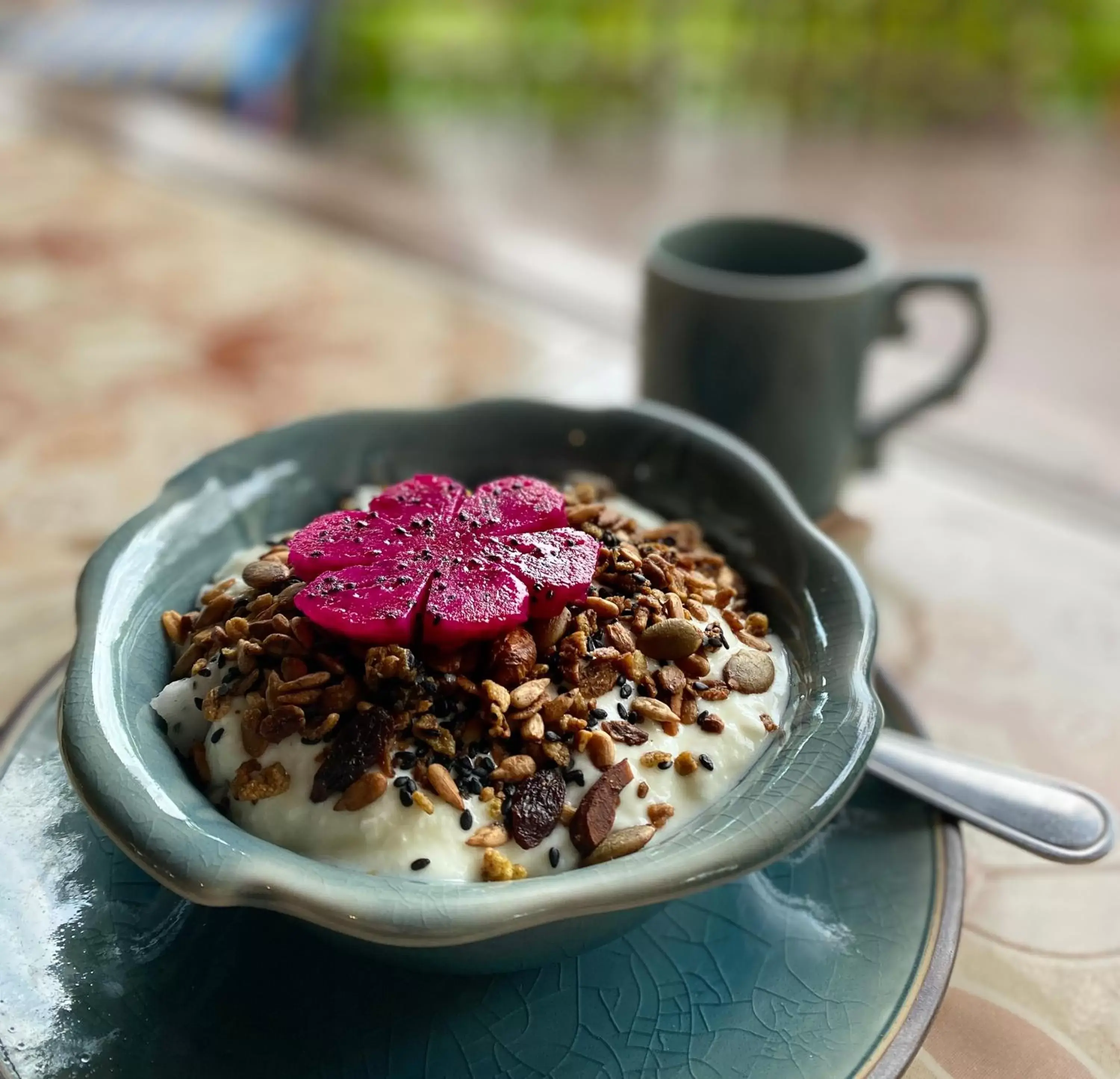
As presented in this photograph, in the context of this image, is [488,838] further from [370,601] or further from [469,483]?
[469,483]

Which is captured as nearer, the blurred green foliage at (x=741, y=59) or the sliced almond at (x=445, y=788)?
the sliced almond at (x=445, y=788)

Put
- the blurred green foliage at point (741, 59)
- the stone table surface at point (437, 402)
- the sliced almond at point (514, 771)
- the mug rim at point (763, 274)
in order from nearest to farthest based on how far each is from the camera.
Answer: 1. the sliced almond at point (514, 771)
2. the stone table surface at point (437, 402)
3. the mug rim at point (763, 274)
4. the blurred green foliage at point (741, 59)

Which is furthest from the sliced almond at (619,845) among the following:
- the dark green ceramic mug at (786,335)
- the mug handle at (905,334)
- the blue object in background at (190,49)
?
the blue object in background at (190,49)

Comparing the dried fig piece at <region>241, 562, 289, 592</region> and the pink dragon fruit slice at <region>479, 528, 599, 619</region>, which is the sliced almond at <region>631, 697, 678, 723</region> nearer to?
the pink dragon fruit slice at <region>479, 528, 599, 619</region>

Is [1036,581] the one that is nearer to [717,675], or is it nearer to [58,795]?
[717,675]

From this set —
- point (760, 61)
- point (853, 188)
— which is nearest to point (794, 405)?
point (853, 188)

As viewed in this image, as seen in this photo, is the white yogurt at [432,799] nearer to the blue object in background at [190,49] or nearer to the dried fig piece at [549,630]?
the dried fig piece at [549,630]

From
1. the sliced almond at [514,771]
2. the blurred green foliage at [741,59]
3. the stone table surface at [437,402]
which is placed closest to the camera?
the sliced almond at [514,771]
